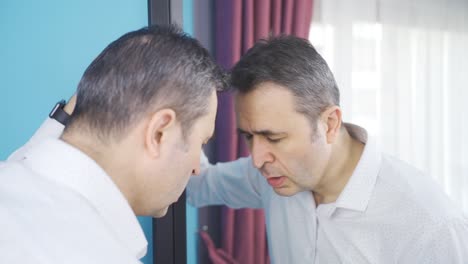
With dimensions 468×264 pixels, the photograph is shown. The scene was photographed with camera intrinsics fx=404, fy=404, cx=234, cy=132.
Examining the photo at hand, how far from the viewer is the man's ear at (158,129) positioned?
2.02ft

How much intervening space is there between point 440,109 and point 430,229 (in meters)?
1.46

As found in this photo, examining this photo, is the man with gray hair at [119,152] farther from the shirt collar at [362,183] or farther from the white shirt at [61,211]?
the shirt collar at [362,183]

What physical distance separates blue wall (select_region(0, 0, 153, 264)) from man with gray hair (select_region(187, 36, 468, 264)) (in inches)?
15.3

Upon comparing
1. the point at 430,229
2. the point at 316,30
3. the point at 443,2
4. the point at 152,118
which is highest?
the point at 443,2

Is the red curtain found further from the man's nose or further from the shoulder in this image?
the shoulder

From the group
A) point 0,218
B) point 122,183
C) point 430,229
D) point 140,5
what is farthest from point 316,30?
point 0,218

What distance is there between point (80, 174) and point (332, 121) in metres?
0.63

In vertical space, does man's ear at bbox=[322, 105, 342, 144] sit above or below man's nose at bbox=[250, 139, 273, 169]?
above

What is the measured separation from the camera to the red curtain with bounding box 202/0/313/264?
50.2 inches

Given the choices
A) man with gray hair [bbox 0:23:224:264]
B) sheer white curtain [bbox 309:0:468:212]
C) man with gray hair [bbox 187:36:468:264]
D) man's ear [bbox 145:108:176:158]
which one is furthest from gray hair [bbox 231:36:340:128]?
sheer white curtain [bbox 309:0:468:212]

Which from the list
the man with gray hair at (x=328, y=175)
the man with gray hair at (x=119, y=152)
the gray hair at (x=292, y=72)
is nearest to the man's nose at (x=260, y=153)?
the man with gray hair at (x=328, y=175)

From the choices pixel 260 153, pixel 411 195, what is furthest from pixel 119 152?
pixel 411 195

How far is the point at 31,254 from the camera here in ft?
1.49

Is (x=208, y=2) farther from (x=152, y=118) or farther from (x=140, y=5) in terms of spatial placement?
(x=152, y=118)
